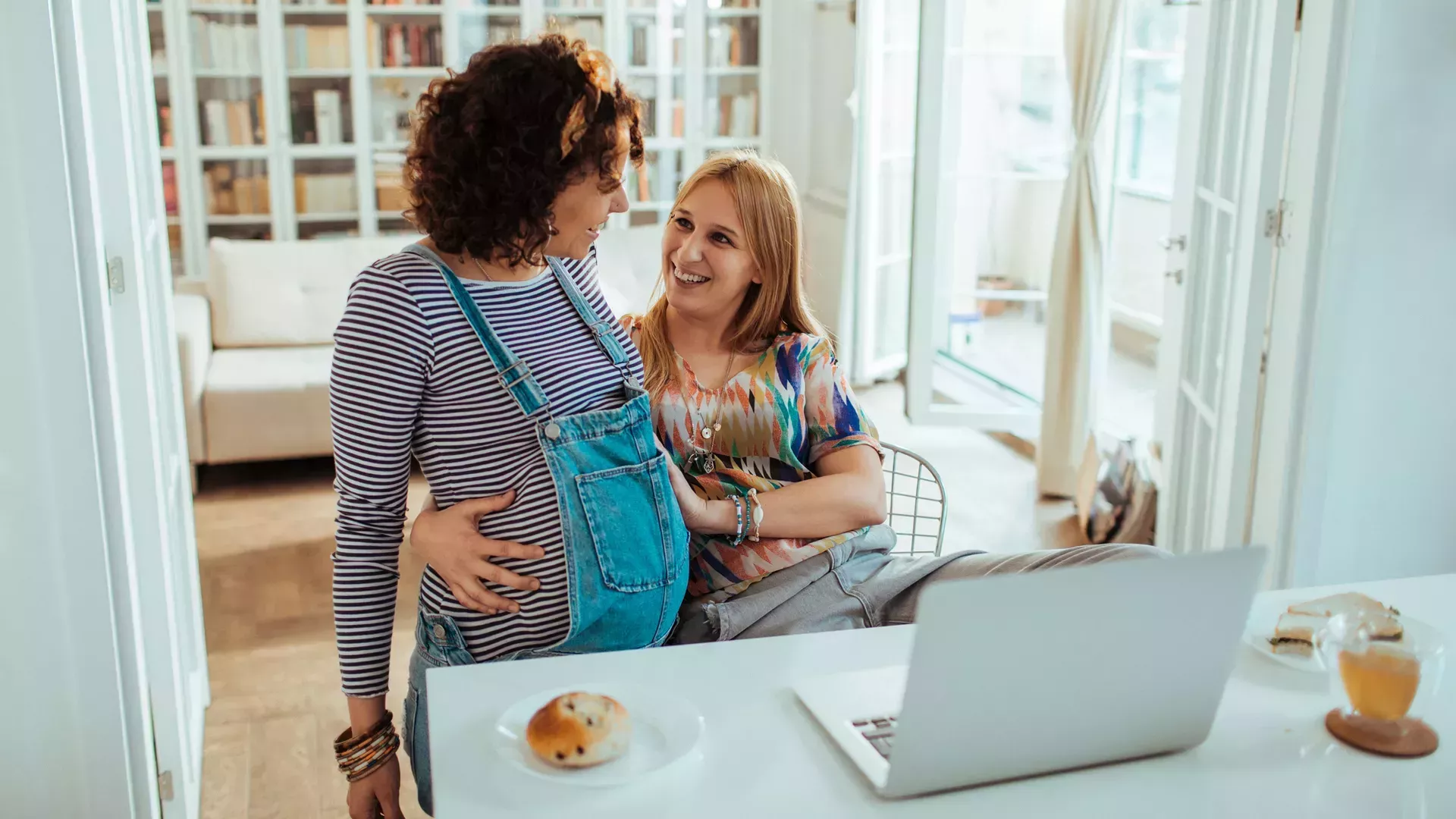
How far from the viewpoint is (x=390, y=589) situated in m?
1.35

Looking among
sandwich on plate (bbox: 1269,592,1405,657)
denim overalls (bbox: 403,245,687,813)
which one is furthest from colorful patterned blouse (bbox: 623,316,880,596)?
sandwich on plate (bbox: 1269,592,1405,657)

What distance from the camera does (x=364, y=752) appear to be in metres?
1.35

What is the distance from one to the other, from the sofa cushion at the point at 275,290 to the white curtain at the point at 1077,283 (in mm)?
2602

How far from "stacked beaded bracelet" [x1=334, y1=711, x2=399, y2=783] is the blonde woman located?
0.46 meters

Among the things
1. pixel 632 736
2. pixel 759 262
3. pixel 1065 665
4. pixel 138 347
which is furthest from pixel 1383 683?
pixel 138 347

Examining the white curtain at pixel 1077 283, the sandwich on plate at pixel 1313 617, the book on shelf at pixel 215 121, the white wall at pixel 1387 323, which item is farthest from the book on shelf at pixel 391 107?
the sandwich on plate at pixel 1313 617

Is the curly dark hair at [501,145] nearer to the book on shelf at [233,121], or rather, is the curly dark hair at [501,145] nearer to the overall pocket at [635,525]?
the overall pocket at [635,525]

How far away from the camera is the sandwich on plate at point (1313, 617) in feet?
4.12

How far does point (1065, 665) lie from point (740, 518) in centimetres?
71

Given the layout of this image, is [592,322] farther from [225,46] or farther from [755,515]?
[225,46]

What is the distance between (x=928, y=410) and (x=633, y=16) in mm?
2483

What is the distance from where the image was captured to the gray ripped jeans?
5.44 feet

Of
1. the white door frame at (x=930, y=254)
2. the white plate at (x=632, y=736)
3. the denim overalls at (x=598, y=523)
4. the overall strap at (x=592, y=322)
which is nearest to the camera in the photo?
the white plate at (x=632, y=736)

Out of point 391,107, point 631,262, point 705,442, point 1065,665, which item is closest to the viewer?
point 1065,665
